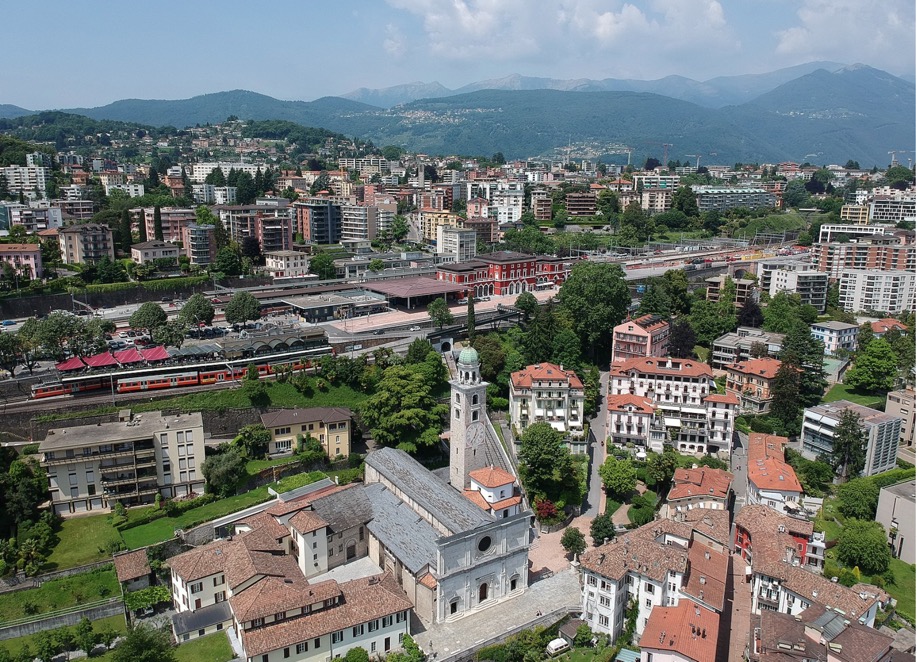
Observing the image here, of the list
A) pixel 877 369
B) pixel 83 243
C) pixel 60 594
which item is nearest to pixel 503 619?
pixel 60 594

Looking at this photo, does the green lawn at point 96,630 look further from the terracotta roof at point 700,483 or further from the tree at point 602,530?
the terracotta roof at point 700,483

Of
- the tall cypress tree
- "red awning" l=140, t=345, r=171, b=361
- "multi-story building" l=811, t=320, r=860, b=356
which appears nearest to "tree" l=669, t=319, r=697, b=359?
"multi-story building" l=811, t=320, r=860, b=356

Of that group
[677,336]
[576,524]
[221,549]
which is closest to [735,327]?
[677,336]

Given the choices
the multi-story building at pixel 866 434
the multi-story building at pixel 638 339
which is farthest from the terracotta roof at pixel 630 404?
the multi-story building at pixel 866 434

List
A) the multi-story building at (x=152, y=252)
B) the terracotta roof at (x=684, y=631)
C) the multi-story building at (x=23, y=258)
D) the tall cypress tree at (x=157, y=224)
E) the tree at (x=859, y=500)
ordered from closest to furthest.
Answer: the terracotta roof at (x=684, y=631)
the tree at (x=859, y=500)
the multi-story building at (x=23, y=258)
the multi-story building at (x=152, y=252)
the tall cypress tree at (x=157, y=224)

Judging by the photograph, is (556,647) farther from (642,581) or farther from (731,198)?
(731,198)

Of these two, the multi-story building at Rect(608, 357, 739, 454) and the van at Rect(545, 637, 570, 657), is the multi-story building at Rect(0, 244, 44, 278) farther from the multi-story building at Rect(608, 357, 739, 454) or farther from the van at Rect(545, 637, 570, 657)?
the van at Rect(545, 637, 570, 657)

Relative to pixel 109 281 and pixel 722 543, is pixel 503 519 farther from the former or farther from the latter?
pixel 109 281
